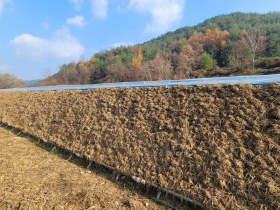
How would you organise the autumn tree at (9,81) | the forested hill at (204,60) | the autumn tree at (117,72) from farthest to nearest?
the autumn tree at (9,81)
the autumn tree at (117,72)
the forested hill at (204,60)

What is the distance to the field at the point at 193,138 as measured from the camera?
3.01 meters

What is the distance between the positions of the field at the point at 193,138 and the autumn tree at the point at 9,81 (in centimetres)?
4664

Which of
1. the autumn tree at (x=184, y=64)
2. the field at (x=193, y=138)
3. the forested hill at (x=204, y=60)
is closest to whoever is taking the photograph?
Answer: the field at (x=193, y=138)

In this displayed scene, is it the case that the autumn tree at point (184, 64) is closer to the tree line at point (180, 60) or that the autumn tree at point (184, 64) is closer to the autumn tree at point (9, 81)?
the tree line at point (180, 60)

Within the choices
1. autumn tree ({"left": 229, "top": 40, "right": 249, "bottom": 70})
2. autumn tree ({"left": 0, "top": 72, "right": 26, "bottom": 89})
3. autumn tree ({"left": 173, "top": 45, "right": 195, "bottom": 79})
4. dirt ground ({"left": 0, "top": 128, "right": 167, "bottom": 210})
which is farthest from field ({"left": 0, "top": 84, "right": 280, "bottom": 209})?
autumn tree ({"left": 0, "top": 72, "right": 26, "bottom": 89})

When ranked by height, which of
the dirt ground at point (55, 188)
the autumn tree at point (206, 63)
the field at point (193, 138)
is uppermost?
the autumn tree at point (206, 63)

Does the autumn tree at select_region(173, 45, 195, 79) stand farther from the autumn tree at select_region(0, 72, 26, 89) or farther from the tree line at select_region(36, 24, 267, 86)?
the autumn tree at select_region(0, 72, 26, 89)

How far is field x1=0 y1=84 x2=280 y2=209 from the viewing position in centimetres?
301

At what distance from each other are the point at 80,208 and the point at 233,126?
402cm

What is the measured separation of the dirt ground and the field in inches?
21.9

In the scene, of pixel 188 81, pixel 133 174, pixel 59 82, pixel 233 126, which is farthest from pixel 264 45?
pixel 59 82

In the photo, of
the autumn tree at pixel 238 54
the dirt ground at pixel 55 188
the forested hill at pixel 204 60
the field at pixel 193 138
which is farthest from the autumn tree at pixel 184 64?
the dirt ground at pixel 55 188

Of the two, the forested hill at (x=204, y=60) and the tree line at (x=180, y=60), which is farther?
the tree line at (x=180, y=60)

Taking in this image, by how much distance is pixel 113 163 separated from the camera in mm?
4430
